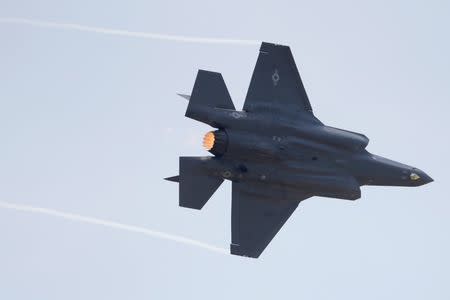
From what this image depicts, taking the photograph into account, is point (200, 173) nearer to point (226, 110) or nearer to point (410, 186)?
point (226, 110)

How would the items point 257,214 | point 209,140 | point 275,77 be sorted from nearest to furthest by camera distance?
point 209,140 < point 275,77 < point 257,214

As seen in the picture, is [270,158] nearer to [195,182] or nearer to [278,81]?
[195,182]

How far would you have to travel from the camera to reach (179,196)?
4772 cm

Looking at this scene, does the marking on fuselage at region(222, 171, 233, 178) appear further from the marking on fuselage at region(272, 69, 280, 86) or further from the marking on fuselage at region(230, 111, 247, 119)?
the marking on fuselage at region(272, 69, 280, 86)

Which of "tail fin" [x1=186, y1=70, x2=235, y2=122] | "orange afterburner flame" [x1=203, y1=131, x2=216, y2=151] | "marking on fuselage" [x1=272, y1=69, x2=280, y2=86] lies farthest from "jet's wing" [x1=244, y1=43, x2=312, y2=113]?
"orange afterburner flame" [x1=203, y1=131, x2=216, y2=151]

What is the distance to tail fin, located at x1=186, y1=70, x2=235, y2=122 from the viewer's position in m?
47.0

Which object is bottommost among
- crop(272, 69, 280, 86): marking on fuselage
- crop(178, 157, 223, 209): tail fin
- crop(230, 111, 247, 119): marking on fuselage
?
crop(178, 157, 223, 209): tail fin

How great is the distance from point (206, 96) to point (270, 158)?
3.01m

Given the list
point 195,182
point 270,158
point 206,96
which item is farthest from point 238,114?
point 195,182

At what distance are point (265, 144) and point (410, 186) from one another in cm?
633

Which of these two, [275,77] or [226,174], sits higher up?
[275,77]

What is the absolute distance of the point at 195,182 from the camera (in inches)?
1881

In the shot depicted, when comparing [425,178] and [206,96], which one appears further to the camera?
[425,178]

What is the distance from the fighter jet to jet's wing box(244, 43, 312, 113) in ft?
0.11
